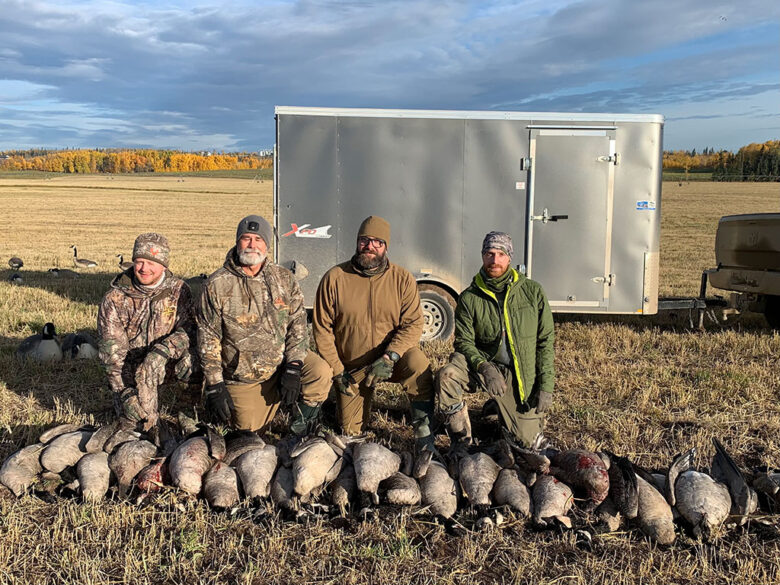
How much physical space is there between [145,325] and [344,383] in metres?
1.69

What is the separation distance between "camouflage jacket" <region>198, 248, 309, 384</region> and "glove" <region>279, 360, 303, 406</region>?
0.14 meters

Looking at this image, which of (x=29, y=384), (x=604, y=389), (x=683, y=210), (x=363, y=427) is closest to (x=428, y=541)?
(x=363, y=427)

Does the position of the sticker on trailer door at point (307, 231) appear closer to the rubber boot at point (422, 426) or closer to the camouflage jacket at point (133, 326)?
the camouflage jacket at point (133, 326)

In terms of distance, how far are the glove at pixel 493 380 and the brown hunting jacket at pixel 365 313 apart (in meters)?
0.68

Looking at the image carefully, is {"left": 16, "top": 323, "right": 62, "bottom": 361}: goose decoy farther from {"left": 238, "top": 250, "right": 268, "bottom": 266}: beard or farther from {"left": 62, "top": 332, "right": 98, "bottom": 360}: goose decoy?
{"left": 238, "top": 250, "right": 268, "bottom": 266}: beard

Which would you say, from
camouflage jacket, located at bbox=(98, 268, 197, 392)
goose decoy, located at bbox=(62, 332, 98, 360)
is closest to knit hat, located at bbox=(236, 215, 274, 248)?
camouflage jacket, located at bbox=(98, 268, 197, 392)

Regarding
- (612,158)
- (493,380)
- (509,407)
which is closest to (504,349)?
(493,380)

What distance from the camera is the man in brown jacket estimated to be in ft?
17.5

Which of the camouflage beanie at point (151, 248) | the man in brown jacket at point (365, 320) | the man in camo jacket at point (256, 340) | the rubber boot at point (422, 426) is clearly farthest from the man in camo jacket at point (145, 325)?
the rubber boot at point (422, 426)

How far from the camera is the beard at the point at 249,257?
517cm

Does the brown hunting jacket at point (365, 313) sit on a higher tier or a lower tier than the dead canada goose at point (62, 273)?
higher

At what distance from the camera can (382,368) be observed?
5203mm

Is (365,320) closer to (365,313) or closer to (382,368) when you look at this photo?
(365,313)

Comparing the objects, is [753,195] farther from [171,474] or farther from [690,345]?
[171,474]
